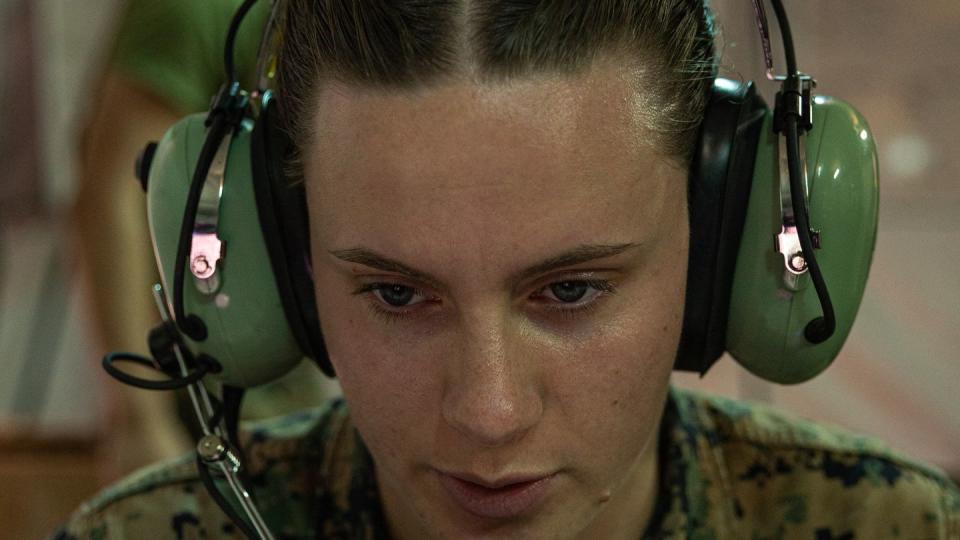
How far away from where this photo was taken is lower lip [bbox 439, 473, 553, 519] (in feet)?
3.09

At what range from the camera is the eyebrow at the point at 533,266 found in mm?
881

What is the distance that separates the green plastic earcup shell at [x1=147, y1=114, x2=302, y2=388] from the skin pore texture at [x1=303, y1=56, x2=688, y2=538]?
0.19 ft

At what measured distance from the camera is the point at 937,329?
2121 mm

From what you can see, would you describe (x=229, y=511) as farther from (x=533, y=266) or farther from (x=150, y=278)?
(x=150, y=278)

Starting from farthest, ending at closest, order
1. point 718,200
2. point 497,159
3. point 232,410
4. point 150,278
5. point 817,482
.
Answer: point 150,278 < point 817,482 < point 232,410 < point 718,200 < point 497,159

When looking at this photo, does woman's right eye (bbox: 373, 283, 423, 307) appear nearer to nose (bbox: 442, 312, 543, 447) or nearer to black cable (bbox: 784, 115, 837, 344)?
nose (bbox: 442, 312, 543, 447)

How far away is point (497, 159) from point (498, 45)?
0.28ft

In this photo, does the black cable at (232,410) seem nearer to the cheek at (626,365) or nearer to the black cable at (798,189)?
the cheek at (626,365)

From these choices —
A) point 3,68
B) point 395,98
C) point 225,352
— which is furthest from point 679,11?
point 3,68

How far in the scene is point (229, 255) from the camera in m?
1.00

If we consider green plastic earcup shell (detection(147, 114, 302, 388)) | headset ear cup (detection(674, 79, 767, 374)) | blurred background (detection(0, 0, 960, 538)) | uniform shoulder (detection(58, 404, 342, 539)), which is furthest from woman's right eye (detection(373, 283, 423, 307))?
blurred background (detection(0, 0, 960, 538))

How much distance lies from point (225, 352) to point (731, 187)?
1.45 feet

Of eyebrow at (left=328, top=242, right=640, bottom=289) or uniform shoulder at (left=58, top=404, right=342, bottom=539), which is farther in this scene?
uniform shoulder at (left=58, top=404, right=342, bottom=539)

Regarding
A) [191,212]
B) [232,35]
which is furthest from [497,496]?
[232,35]
